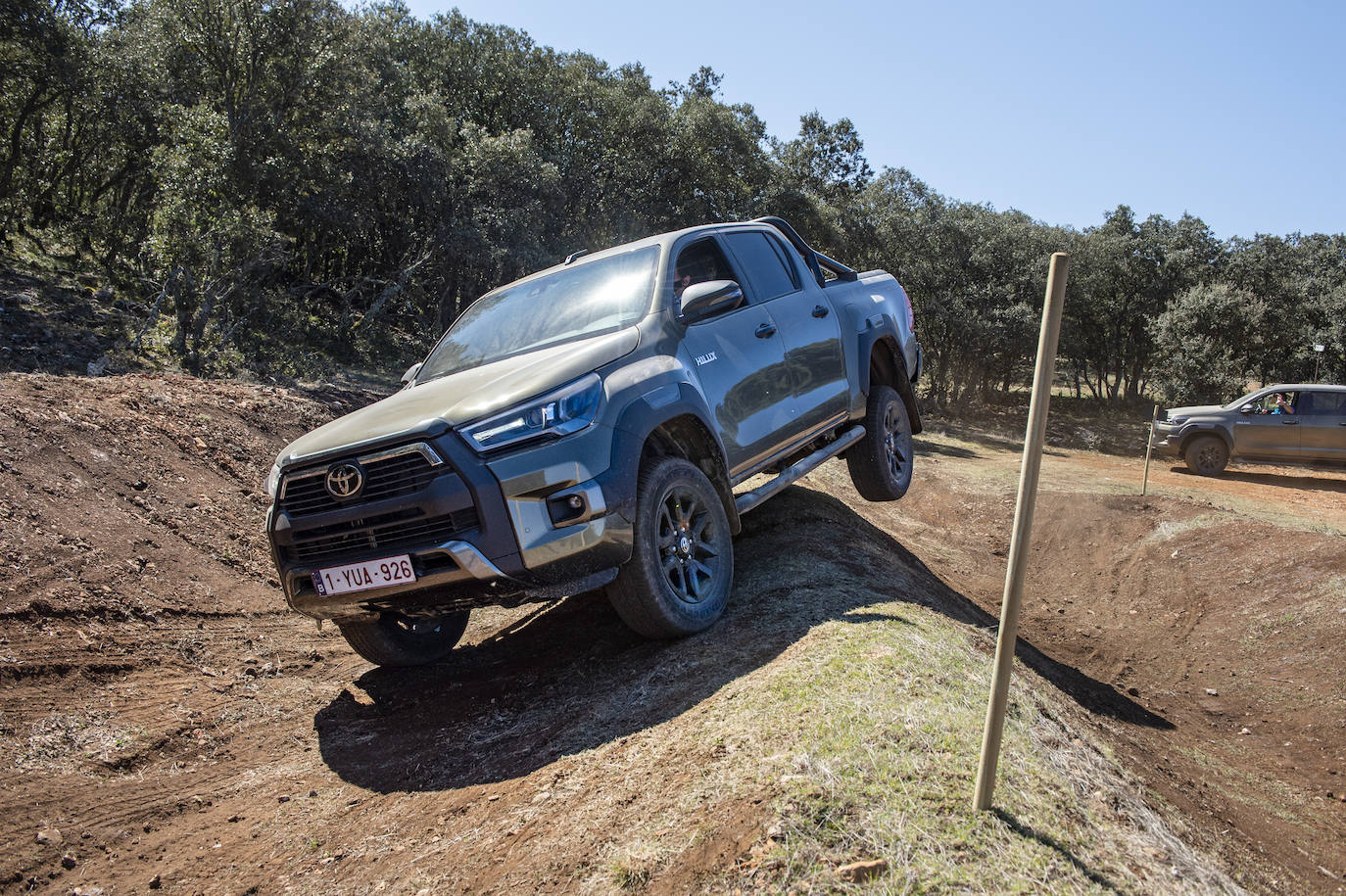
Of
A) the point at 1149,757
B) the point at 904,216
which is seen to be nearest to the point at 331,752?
the point at 1149,757

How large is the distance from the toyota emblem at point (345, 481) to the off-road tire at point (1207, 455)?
19.8 meters

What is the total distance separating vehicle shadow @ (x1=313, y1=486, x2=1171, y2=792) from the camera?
152 inches

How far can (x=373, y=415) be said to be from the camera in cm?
437

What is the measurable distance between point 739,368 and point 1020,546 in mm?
2735

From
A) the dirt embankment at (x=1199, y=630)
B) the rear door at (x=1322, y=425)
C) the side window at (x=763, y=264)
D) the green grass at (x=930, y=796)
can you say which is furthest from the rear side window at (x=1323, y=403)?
the green grass at (x=930, y=796)

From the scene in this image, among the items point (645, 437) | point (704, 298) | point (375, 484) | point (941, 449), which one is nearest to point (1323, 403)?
point (941, 449)

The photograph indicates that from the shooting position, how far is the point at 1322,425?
703 inches

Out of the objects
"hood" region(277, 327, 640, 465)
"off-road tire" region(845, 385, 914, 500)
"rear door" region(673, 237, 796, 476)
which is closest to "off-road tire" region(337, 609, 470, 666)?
"hood" region(277, 327, 640, 465)

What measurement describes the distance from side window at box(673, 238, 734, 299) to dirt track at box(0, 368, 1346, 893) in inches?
75.4

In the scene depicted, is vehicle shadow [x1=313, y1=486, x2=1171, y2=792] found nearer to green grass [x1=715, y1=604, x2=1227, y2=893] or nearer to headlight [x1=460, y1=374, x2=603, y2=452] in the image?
green grass [x1=715, y1=604, x2=1227, y2=893]

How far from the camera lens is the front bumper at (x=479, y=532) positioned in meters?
3.79

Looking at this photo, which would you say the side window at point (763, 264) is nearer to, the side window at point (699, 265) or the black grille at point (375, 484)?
the side window at point (699, 265)

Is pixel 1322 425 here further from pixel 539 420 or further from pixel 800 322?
pixel 539 420

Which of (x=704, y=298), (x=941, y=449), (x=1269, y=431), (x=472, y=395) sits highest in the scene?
(x=704, y=298)
